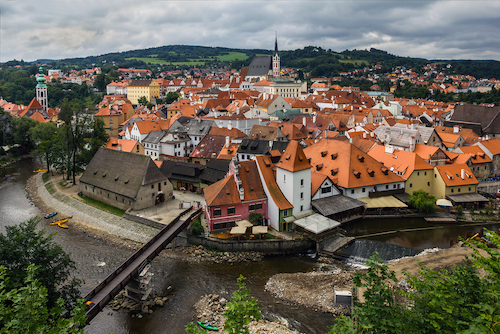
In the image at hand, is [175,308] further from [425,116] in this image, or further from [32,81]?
[32,81]

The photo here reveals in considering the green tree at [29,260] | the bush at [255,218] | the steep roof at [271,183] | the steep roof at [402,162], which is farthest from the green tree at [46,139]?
the steep roof at [402,162]

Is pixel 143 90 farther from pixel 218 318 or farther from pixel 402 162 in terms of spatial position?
pixel 218 318

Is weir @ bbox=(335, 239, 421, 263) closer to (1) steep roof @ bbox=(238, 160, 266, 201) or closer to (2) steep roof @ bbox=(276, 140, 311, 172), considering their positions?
(2) steep roof @ bbox=(276, 140, 311, 172)

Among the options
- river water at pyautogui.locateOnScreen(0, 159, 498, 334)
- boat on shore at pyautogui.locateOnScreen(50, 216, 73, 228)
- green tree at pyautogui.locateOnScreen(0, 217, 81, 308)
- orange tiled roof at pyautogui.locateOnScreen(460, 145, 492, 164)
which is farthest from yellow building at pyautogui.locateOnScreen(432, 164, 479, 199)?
boat on shore at pyautogui.locateOnScreen(50, 216, 73, 228)

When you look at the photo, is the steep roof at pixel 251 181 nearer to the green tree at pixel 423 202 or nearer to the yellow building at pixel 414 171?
the green tree at pixel 423 202

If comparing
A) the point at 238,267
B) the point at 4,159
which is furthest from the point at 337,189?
the point at 4,159

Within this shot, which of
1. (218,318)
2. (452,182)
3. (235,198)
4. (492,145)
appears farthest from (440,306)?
(492,145)
